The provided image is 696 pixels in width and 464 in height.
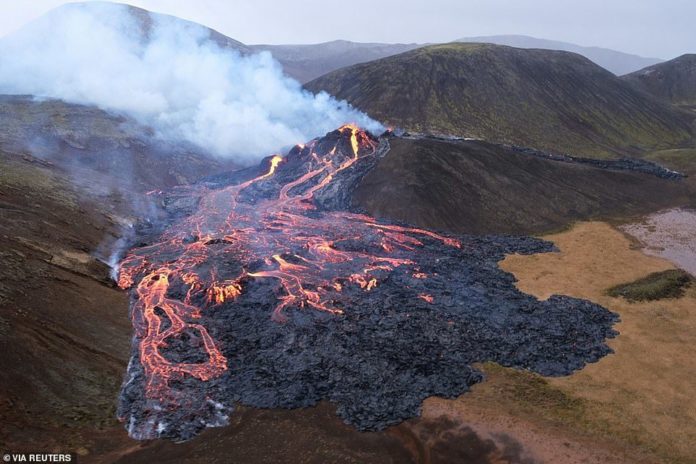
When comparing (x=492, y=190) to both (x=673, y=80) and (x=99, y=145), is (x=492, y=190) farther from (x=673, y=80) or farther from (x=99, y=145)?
(x=673, y=80)

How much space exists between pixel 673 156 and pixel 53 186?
3576 inches

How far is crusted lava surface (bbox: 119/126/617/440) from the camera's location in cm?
2406

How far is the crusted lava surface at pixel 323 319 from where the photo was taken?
24.1 meters

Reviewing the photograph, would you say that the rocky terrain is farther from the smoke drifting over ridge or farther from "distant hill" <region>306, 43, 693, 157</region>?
"distant hill" <region>306, 43, 693, 157</region>

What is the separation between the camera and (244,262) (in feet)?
124

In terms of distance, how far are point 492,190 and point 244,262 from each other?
3056 cm

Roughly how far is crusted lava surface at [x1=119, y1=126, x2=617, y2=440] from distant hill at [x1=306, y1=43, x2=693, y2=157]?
4904cm

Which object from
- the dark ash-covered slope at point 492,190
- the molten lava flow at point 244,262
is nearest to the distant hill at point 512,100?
the dark ash-covered slope at point 492,190

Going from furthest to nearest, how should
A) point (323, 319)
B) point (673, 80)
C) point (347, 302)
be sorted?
point (673, 80) < point (347, 302) < point (323, 319)

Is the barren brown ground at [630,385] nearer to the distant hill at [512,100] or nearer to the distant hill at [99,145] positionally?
the distant hill at [99,145]

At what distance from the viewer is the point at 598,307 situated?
107ft

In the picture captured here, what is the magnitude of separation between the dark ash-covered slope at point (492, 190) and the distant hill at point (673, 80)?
98.5 m

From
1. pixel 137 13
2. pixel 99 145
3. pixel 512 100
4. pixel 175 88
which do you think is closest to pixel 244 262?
pixel 99 145

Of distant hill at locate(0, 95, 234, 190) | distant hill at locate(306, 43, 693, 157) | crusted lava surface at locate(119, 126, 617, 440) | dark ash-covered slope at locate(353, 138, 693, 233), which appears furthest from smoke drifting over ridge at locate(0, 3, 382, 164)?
crusted lava surface at locate(119, 126, 617, 440)
